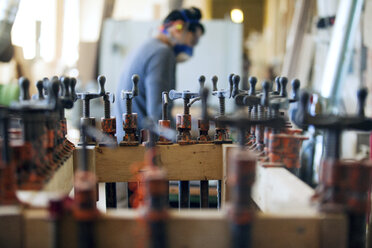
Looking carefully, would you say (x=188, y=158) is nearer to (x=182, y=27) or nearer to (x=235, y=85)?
(x=235, y=85)

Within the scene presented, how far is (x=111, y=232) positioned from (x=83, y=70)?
5.36m

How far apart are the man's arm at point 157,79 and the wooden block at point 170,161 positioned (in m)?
0.75

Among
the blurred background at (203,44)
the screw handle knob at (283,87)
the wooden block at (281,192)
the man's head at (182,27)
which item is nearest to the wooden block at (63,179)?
the wooden block at (281,192)

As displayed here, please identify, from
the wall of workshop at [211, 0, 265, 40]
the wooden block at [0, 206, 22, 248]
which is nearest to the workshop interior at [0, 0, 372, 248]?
the wooden block at [0, 206, 22, 248]

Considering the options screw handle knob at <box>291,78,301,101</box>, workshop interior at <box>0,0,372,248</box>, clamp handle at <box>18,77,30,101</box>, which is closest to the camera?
workshop interior at <box>0,0,372,248</box>

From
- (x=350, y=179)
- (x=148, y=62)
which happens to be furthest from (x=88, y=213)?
(x=148, y=62)

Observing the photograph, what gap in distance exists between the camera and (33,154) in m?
0.96

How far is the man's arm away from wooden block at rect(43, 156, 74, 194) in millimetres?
921

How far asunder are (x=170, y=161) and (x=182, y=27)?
4.39 feet

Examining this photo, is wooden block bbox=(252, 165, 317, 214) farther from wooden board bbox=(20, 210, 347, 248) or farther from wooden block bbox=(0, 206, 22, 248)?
wooden block bbox=(0, 206, 22, 248)

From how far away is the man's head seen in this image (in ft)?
8.32

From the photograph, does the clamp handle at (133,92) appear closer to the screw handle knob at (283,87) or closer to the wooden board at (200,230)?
the screw handle knob at (283,87)

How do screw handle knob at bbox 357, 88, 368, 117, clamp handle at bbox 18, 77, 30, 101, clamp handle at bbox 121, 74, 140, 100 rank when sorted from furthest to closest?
clamp handle at bbox 121, 74, 140, 100 → clamp handle at bbox 18, 77, 30, 101 → screw handle knob at bbox 357, 88, 368, 117

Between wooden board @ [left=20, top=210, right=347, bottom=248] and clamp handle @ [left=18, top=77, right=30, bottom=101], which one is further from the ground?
clamp handle @ [left=18, top=77, right=30, bottom=101]
